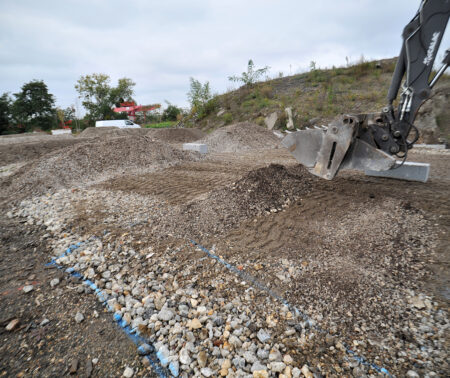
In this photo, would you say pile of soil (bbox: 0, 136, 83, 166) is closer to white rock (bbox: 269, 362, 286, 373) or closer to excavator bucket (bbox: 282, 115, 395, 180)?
excavator bucket (bbox: 282, 115, 395, 180)

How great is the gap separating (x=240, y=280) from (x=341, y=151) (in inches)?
87.5

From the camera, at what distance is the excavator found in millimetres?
3002

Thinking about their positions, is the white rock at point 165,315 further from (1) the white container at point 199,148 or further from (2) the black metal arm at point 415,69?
(1) the white container at point 199,148

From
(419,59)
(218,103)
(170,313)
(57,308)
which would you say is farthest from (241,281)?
(218,103)

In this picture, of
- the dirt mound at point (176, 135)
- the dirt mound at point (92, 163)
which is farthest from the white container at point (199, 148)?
the dirt mound at point (176, 135)

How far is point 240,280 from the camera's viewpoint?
2225mm

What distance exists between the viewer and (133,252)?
2742mm

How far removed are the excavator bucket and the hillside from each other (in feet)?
25.5

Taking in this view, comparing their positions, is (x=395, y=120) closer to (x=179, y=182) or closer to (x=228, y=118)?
(x=179, y=182)

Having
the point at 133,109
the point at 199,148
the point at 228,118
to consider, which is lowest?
the point at 199,148

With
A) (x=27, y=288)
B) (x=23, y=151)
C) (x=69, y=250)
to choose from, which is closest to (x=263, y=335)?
(x=27, y=288)

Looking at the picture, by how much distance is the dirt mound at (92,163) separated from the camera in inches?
219

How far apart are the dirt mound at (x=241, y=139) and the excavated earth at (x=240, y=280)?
20.7 ft

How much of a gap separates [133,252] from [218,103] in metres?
17.5
